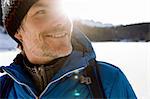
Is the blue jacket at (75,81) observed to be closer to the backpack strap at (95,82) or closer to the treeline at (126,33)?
the backpack strap at (95,82)

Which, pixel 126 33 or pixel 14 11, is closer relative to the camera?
pixel 14 11

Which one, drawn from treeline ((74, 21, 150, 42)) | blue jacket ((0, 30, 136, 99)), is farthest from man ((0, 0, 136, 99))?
treeline ((74, 21, 150, 42))

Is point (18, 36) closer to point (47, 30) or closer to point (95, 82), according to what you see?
point (47, 30)

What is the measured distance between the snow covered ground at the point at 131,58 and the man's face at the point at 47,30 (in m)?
0.10

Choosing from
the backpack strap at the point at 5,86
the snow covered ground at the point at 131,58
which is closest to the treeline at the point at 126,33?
the snow covered ground at the point at 131,58

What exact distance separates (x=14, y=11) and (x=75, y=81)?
237mm

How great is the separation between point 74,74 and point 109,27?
246 mm

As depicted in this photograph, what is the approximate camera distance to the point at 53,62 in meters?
0.76

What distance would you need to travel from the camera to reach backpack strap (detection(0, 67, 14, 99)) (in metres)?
0.78

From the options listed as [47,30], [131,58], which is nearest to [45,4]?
[47,30]

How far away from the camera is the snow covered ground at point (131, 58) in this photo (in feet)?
2.79

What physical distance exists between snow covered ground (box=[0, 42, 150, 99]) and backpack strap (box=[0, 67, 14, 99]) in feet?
0.19

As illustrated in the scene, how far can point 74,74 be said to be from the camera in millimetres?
737

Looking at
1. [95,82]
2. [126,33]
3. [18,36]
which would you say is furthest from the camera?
[126,33]
